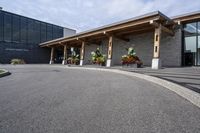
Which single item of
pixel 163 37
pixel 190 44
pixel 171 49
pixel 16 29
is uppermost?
pixel 16 29

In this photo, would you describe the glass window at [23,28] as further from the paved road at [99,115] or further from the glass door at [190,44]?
the paved road at [99,115]

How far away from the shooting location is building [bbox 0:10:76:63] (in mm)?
35906

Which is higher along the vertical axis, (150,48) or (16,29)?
(16,29)

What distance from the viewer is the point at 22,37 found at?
→ 1512 inches

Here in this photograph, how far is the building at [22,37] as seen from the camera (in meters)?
35.9

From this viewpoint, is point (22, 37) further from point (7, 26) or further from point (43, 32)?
point (43, 32)

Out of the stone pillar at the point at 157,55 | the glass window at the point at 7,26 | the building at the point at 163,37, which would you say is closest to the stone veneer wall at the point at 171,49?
the building at the point at 163,37

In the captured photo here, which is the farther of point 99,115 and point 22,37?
point 22,37

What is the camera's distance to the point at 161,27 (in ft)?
54.6

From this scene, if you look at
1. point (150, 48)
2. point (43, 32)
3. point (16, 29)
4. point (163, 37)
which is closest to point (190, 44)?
point (163, 37)

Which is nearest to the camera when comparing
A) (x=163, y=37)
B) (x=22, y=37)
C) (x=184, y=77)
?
(x=184, y=77)

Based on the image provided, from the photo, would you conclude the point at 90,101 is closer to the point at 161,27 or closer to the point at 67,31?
the point at 161,27

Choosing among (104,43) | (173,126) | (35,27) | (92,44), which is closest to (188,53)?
(104,43)

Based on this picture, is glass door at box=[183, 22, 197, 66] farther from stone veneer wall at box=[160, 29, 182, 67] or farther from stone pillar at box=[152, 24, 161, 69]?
stone pillar at box=[152, 24, 161, 69]
